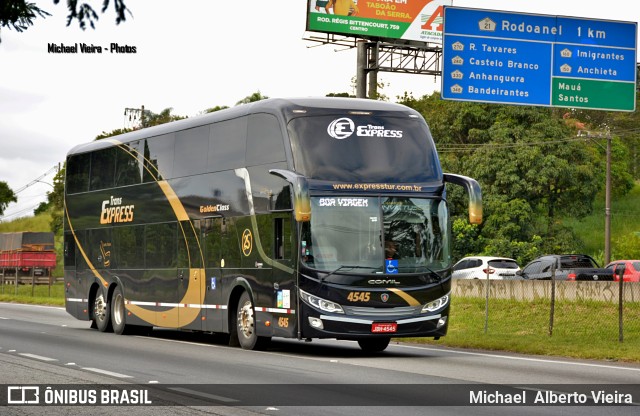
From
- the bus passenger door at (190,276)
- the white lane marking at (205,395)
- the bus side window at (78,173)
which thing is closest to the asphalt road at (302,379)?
the white lane marking at (205,395)

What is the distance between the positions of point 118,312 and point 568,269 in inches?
697

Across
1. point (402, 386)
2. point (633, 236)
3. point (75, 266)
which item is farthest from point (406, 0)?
point (402, 386)

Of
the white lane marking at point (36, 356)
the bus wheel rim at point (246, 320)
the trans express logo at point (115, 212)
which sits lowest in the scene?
the white lane marking at point (36, 356)

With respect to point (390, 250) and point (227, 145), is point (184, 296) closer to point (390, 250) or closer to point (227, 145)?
point (227, 145)

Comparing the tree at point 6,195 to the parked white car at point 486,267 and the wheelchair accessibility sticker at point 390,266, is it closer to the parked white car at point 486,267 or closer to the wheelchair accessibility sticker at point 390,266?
the parked white car at point 486,267

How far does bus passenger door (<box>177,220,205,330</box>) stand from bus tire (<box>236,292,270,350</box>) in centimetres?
168

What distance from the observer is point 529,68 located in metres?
27.8

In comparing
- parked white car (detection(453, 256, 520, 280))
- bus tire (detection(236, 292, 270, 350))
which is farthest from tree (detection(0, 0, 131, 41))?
parked white car (detection(453, 256, 520, 280))

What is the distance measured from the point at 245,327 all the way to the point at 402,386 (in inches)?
302

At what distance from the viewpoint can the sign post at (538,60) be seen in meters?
27.4

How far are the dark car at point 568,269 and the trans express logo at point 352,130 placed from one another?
19927 millimetres

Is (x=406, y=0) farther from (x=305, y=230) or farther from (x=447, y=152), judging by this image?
(x=305, y=230)

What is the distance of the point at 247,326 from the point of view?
22.0 meters

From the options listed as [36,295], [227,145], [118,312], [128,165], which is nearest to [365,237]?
[227,145]
